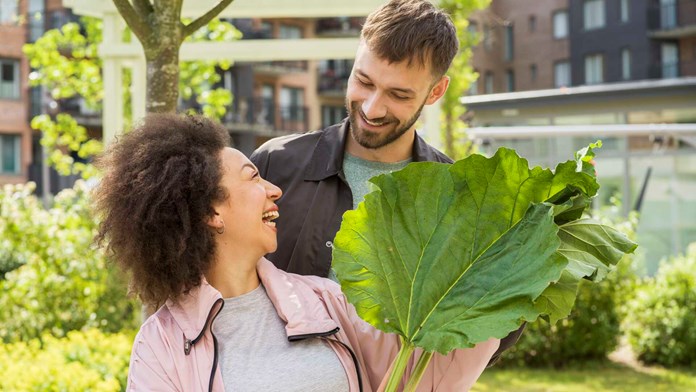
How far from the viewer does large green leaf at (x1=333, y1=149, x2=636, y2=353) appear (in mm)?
2271

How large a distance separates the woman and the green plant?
0.94 ft

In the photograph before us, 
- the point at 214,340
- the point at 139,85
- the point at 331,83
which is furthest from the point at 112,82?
the point at 331,83

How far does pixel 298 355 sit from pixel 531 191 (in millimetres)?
728

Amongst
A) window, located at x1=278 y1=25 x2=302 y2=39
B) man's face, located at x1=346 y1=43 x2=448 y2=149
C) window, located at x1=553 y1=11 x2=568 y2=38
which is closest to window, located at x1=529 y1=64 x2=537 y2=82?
window, located at x1=553 y1=11 x2=568 y2=38

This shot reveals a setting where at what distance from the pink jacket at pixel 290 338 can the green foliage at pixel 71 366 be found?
2471 millimetres

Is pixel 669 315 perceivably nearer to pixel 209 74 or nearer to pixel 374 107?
pixel 374 107

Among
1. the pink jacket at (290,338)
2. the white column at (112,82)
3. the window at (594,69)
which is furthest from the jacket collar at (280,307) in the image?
the window at (594,69)

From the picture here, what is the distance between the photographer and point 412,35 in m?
3.20

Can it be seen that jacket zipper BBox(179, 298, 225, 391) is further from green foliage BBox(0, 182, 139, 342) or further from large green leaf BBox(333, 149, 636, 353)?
green foliage BBox(0, 182, 139, 342)

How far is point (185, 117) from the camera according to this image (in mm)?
2891

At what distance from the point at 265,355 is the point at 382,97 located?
930 millimetres

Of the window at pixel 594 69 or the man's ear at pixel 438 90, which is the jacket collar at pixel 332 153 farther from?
the window at pixel 594 69

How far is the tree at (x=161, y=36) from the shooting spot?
4820 millimetres

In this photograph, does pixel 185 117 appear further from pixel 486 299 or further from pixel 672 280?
pixel 672 280
